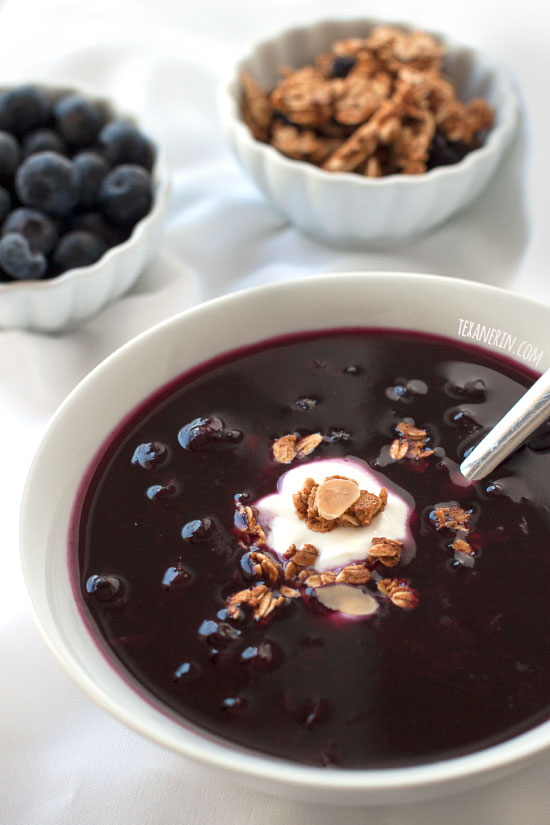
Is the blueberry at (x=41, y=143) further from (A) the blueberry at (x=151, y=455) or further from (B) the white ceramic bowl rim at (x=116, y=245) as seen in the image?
(A) the blueberry at (x=151, y=455)

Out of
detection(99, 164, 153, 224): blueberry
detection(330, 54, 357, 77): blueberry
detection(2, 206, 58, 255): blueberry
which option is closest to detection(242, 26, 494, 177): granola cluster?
detection(330, 54, 357, 77): blueberry

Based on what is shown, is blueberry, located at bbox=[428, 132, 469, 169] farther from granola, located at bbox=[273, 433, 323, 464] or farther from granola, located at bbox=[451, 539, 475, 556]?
granola, located at bbox=[451, 539, 475, 556]

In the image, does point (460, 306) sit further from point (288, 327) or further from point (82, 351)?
point (82, 351)

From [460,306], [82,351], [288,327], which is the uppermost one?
[460,306]

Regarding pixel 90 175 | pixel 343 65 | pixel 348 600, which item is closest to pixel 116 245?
pixel 90 175

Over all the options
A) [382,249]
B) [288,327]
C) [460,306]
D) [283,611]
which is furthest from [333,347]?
[382,249]
